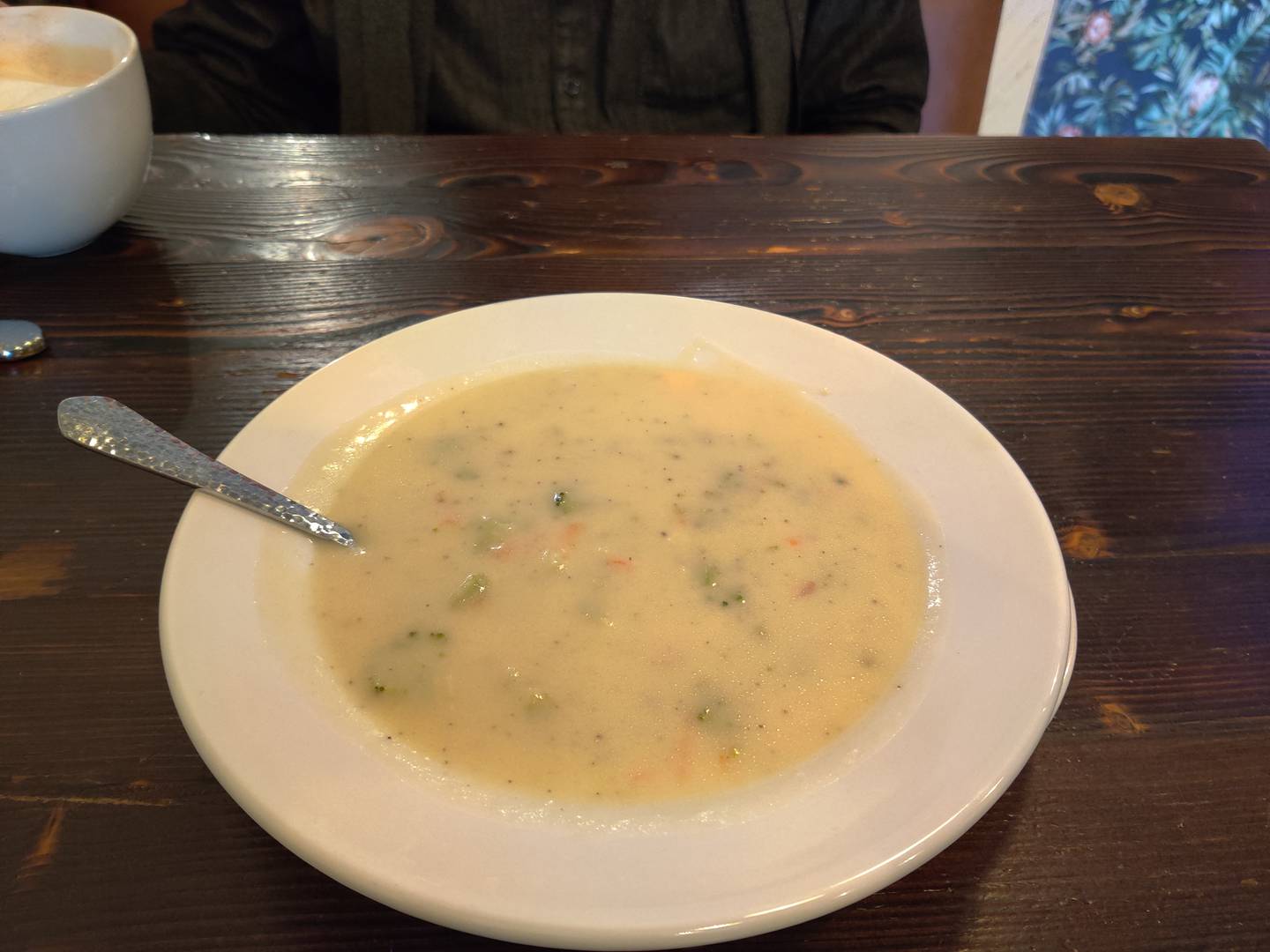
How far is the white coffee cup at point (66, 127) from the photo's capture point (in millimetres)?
1214

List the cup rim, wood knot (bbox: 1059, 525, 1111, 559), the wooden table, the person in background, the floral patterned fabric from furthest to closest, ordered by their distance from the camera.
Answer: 1. the floral patterned fabric
2. the person in background
3. the cup rim
4. wood knot (bbox: 1059, 525, 1111, 559)
5. the wooden table

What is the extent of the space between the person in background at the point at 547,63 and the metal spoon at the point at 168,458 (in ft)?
4.55

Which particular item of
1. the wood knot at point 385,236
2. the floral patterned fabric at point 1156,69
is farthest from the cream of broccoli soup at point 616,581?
the floral patterned fabric at point 1156,69

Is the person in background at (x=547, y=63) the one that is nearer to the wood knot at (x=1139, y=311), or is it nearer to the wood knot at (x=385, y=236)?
the wood knot at (x=385, y=236)

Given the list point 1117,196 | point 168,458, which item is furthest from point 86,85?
point 1117,196

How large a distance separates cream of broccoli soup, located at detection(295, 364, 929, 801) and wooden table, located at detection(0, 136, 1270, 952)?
0.13 meters

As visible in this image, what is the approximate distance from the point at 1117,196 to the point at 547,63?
1.24 metres

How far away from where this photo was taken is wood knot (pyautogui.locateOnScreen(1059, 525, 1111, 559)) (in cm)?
96

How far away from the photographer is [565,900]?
55 cm

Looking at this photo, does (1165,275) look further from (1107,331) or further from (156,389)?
(156,389)

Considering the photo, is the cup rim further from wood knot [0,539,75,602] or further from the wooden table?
wood knot [0,539,75,602]

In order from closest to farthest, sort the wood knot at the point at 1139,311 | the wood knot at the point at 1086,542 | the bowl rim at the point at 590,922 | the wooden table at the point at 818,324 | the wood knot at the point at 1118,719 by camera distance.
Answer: the bowl rim at the point at 590,922 → the wooden table at the point at 818,324 → the wood knot at the point at 1118,719 → the wood knot at the point at 1086,542 → the wood knot at the point at 1139,311

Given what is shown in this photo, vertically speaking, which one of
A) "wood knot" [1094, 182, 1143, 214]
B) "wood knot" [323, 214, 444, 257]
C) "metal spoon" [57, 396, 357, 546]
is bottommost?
"wood knot" [323, 214, 444, 257]

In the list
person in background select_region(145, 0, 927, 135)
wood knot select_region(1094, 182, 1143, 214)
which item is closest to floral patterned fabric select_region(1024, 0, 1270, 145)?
person in background select_region(145, 0, 927, 135)
